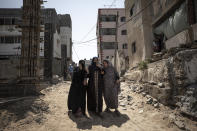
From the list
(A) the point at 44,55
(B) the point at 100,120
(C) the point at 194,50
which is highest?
(A) the point at 44,55

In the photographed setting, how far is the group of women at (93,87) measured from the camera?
3777 mm

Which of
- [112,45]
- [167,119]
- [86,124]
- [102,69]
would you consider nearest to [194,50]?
[167,119]

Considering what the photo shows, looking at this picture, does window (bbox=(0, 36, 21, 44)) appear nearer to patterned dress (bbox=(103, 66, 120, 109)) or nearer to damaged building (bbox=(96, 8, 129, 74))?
damaged building (bbox=(96, 8, 129, 74))

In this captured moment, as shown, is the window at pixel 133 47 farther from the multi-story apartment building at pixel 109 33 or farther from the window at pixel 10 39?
the window at pixel 10 39

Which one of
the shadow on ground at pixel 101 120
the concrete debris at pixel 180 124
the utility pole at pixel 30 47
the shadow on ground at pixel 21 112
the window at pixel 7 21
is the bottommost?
the shadow on ground at pixel 101 120

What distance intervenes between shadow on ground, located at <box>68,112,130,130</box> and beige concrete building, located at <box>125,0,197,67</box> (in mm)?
3340

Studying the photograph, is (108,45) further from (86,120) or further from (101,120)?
(86,120)

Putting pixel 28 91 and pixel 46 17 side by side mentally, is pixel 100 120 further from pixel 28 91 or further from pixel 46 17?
pixel 46 17

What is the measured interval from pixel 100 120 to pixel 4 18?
20579mm

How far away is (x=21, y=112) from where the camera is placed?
3.70 metres

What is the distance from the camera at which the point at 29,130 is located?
2.98 m

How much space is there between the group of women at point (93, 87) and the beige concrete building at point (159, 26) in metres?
2.86

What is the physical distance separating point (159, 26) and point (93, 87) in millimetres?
6132

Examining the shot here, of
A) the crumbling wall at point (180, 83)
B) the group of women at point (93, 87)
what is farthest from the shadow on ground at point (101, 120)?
the crumbling wall at point (180, 83)
